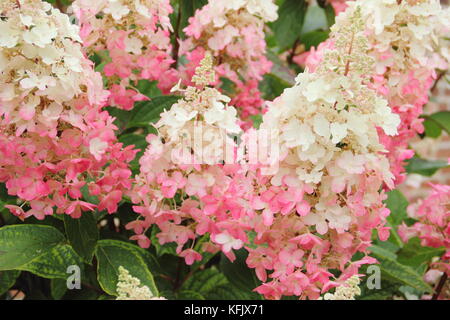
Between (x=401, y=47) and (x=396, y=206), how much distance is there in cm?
43

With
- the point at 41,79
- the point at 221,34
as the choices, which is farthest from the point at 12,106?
the point at 221,34

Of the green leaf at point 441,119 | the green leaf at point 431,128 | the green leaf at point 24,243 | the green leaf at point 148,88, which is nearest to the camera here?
the green leaf at point 24,243

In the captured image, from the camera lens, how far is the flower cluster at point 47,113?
614 millimetres

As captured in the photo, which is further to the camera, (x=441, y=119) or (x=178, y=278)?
(x=441, y=119)

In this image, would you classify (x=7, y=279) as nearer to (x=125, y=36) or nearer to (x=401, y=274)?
(x=125, y=36)

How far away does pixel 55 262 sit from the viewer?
0.74m

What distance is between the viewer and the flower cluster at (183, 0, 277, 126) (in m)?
0.81

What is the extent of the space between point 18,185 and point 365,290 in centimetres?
45

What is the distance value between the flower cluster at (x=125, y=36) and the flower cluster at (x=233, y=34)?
0.19ft

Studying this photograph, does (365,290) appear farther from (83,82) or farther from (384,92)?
(83,82)

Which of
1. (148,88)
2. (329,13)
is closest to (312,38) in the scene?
(329,13)

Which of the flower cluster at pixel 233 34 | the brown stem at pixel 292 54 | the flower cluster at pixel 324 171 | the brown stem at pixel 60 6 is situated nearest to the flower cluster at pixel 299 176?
the flower cluster at pixel 324 171

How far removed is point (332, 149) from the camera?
0.58 m

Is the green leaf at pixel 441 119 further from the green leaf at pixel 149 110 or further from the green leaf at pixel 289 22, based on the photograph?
the green leaf at pixel 149 110
